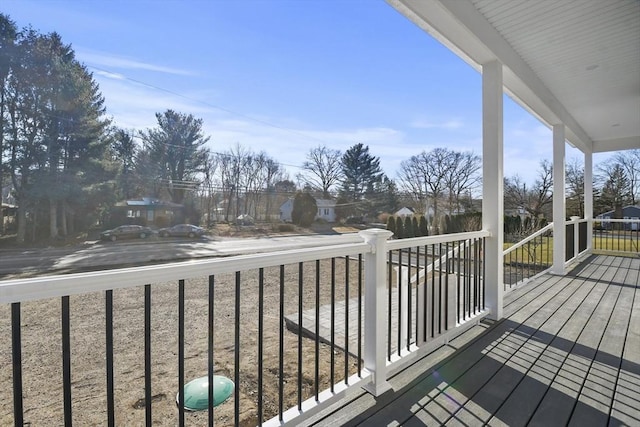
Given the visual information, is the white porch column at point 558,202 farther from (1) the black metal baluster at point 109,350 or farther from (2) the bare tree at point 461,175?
(2) the bare tree at point 461,175

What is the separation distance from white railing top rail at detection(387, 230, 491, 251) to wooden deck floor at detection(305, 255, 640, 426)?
691mm

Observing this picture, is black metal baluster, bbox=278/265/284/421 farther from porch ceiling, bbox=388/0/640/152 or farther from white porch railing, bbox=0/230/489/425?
porch ceiling, bbox=388/0/640/152

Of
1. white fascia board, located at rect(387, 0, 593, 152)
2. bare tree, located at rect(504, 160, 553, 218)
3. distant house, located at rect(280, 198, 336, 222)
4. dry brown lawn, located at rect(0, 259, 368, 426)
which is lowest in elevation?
dry brown lawn, located at rect(0, 259, 368, 426)

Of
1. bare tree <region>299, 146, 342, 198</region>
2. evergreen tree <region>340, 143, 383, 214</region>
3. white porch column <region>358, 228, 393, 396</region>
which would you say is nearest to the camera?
white porch column <region>358, 228, 393, 396</region>

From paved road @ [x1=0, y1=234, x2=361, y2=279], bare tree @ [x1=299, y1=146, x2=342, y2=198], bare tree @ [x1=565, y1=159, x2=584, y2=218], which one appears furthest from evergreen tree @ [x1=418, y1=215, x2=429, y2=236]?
bare tree @ [x1=565, y1=159, x2=584, y2=218]

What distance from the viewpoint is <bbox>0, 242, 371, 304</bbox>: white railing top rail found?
27.8 inches

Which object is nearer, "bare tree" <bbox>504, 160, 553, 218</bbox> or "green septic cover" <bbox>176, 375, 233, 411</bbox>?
"green septic cover" <bbox>176, 375, 233, 411</bbox>

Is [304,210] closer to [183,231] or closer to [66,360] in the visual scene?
[183,231]

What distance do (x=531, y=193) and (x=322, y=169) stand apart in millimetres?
12311

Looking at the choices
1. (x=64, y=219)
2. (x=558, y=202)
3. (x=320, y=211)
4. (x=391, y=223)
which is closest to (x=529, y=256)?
(x=558, y=202)

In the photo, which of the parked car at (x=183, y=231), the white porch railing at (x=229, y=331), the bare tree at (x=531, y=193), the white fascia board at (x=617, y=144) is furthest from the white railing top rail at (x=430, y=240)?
the bare tree at (x=531, y=193)

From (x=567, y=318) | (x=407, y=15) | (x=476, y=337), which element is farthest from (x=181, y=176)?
(x=567, y=318)

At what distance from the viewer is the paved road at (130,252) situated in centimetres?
288

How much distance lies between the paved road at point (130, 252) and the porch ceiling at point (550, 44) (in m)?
1.66
